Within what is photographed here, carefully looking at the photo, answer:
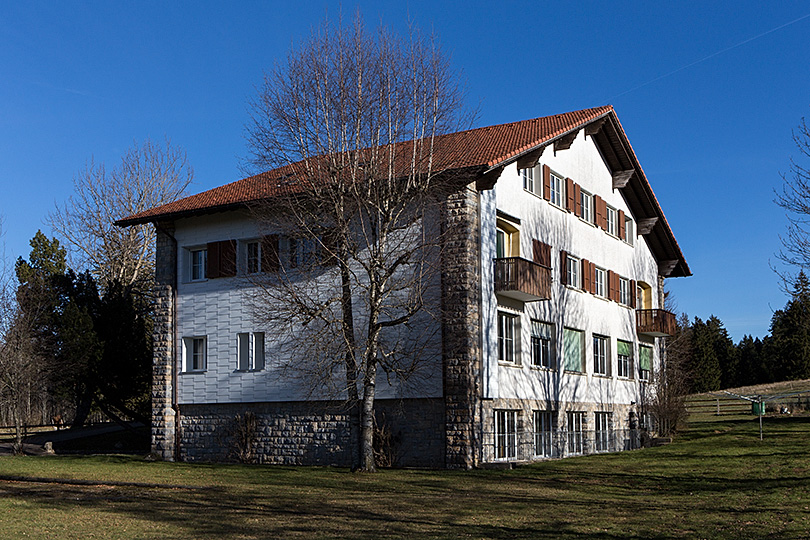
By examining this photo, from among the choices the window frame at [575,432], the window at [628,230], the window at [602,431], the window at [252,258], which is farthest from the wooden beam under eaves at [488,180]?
the window at [628,230]

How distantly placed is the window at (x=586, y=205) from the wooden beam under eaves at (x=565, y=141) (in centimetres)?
271

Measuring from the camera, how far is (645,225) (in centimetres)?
4031

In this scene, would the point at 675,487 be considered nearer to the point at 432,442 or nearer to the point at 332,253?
the point at 432,442

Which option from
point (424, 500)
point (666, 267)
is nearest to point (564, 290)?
point (666, 267)

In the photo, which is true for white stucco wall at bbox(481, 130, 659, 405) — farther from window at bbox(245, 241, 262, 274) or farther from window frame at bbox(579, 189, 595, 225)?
window at bbox(245, 241, 262, 274)

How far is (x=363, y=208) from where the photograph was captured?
25.0 meters

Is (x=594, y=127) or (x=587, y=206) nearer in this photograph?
(x=594, y=127)

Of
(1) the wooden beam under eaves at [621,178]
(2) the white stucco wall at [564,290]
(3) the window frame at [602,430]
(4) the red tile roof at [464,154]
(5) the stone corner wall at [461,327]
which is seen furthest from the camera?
(1) the wooden beam under eaves at [621,178]

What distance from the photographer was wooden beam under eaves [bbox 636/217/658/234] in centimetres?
4012

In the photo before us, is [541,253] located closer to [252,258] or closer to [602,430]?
[602,430]

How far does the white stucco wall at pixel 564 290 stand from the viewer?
27.1 metres

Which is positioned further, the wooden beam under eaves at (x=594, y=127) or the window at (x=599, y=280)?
the window at (x=599, y=280)

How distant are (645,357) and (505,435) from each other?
15166 mm

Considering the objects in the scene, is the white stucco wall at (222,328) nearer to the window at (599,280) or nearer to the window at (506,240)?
the window at (506,240)
